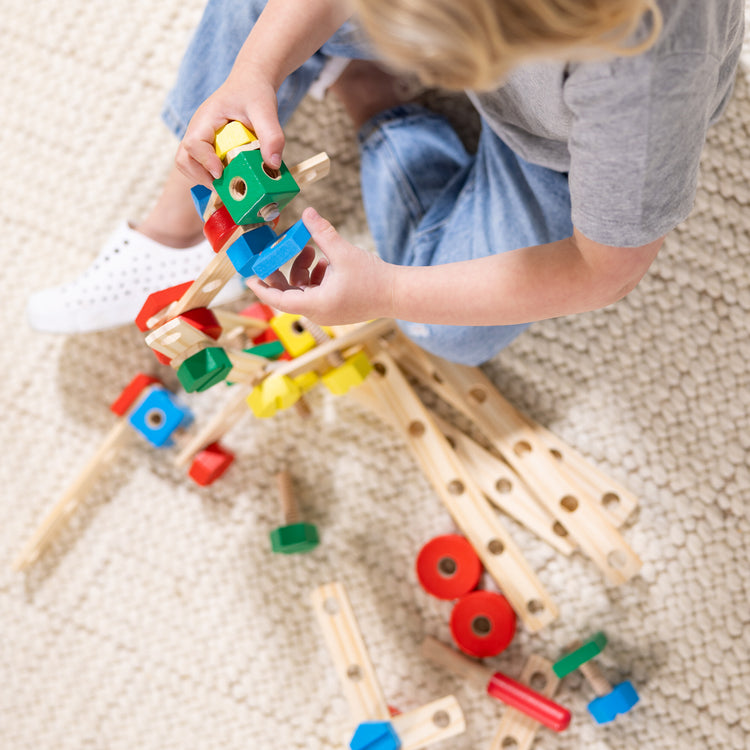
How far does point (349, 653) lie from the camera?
724 mm

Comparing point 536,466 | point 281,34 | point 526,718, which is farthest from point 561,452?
point 281,34

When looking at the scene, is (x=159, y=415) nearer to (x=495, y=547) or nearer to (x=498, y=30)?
(x=495, y=547)

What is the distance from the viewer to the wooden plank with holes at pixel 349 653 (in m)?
0.71

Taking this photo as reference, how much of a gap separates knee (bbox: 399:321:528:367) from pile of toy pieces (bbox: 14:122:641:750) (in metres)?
0.04

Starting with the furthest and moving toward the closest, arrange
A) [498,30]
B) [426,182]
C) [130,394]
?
[130,394]
[426,182]
[498,30]

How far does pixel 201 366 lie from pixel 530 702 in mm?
443

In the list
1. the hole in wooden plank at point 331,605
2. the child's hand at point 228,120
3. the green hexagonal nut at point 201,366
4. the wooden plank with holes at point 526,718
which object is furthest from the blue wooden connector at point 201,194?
the wooden plank with holes at point 526,718

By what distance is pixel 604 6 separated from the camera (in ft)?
1.09

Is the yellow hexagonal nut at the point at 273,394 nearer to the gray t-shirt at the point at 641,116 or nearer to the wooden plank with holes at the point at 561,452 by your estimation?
the wooden plank with holes at the point at 561,452

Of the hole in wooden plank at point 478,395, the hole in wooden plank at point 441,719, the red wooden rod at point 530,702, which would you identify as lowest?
the red wooden rod at point 530,702

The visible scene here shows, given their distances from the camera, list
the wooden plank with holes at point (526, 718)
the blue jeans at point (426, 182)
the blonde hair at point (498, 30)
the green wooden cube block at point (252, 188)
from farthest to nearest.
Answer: the wooden plank with holes at point (526, 718) < the blue jeans at point (426, 182) < the green wooden cube block at point (252, 188) < the blonde hair at point (498, 30)

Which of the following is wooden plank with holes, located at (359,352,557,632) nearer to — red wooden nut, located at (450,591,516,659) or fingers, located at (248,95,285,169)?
red wooden nut, located at (450,591,516,659)

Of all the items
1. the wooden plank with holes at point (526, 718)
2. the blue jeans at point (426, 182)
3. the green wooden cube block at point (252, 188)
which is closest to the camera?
the green wooden cube block at point (252, 188)

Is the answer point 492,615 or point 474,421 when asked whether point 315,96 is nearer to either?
point 474,421
